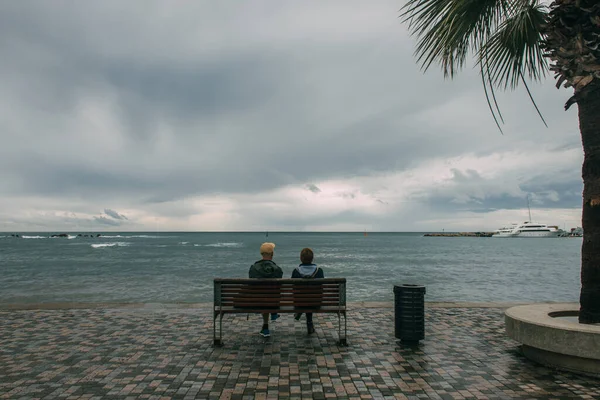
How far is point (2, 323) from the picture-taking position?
7727mm

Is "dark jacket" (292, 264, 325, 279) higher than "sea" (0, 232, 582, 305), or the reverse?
"dark jacket" (292, 264, 325, 279)

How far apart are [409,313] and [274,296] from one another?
1998mm

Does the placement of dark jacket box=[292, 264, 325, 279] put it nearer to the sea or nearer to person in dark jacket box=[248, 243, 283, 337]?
person in dark jacket box=[248, 243, 283, 337]

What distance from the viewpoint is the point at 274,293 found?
6285 mm

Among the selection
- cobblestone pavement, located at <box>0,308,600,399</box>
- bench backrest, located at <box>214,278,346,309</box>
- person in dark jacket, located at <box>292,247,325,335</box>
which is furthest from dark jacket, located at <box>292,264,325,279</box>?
cobblestone pavement, located at <box>0,308,600,399</box>

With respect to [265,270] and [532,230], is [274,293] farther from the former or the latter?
[532,230]

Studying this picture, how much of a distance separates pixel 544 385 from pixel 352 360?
213cm

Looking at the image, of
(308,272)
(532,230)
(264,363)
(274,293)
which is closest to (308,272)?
(308,272)

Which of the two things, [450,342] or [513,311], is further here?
[450,342]

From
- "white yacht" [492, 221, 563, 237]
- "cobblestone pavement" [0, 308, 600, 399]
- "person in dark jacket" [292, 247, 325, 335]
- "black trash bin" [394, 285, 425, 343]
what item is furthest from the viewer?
"white yacht" [492, 221, 563, 237]

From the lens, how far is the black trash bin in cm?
616

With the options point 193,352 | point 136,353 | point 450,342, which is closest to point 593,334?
point 450,342

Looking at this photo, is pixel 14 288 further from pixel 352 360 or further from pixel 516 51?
pixel 516 51

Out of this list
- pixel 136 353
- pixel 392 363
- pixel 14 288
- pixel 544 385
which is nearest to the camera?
pixel 544 385
